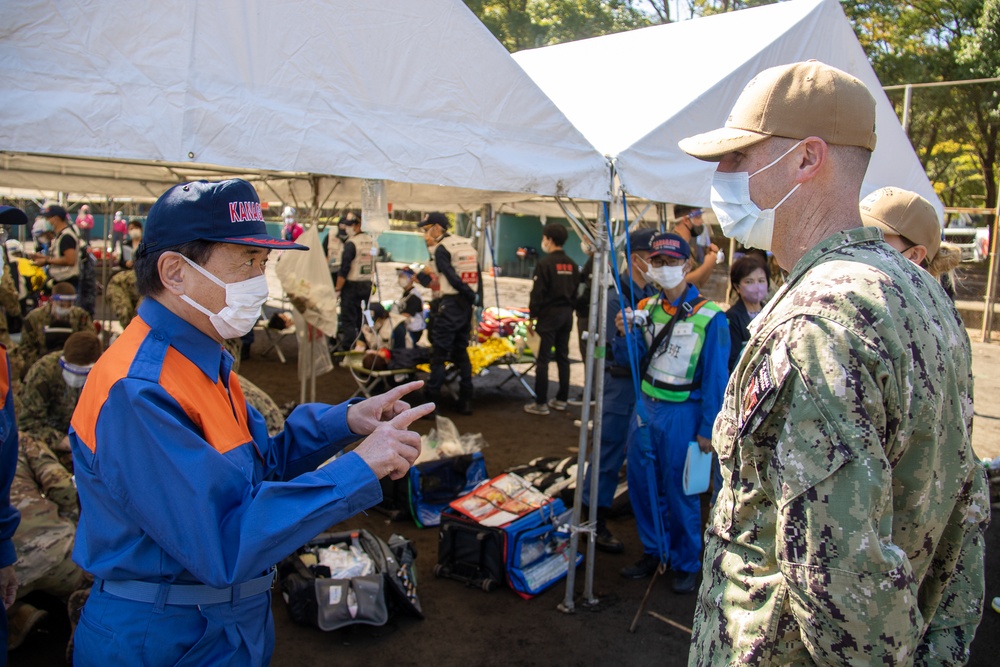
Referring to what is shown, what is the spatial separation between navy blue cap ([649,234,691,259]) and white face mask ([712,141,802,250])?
261cm

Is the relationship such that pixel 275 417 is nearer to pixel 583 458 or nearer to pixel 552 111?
pixel 583 458

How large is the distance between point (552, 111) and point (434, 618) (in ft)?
9.36

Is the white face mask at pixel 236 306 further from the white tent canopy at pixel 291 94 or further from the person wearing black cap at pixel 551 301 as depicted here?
the person wearing black cap at pixel 551 301

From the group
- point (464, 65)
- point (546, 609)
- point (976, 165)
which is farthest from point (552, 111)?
point (976, 165)

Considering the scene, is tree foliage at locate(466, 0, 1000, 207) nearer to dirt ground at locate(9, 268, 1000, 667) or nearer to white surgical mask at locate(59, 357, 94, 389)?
dirt ground at locate(9, 268, 1000, 667)

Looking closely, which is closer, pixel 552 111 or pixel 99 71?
pixel 99 71

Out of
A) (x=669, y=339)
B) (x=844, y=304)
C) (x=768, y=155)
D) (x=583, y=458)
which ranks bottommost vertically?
(x=583, y=458)

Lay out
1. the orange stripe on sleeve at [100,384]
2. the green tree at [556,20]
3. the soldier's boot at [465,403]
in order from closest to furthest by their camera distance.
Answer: the orange stripe on sleeve at [100,384]
the soldier's boot at [465,403]
the green tree at [556,20]

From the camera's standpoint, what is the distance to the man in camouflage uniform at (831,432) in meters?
1.15

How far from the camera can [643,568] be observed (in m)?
4.50

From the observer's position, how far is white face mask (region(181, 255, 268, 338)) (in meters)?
1.70

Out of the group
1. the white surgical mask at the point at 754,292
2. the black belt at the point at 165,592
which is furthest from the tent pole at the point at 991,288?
the black belt at the point at 165,592

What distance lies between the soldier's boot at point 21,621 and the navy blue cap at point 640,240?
3809mm

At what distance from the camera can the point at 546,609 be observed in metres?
4.08
